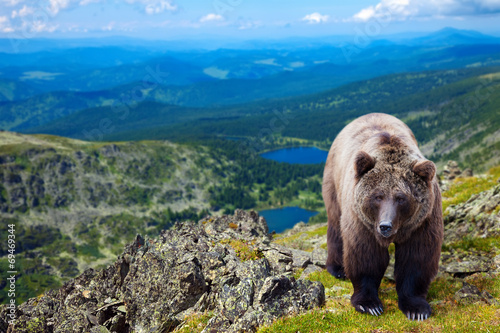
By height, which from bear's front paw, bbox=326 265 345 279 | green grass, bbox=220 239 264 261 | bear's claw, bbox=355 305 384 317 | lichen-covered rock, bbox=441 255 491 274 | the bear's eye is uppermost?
the bear's eye

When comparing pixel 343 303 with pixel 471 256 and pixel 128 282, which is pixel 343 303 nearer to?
pixel 471 256

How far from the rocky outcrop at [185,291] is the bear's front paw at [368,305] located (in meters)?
1.10

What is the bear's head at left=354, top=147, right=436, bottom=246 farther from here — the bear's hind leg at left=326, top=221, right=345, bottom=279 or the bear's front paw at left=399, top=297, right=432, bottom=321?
the bear's hind leg at left=326, top=221, right=345, bottom=279

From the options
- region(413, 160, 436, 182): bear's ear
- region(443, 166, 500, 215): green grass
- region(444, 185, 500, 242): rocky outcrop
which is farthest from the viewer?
region(443, 166, 500, 215): green grass

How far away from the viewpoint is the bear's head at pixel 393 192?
29.2ft

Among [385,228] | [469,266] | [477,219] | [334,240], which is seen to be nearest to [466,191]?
[477,219]

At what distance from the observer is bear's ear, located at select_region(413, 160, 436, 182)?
8.87 metres

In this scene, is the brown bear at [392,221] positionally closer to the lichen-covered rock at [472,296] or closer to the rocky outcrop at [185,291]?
the lichen-covered rock at [472,296]

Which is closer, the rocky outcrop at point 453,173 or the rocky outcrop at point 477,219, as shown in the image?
the rocky outcrop at point 477,219

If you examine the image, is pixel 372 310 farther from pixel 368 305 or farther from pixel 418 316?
pixel 418 316

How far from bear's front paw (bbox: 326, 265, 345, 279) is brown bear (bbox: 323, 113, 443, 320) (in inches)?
140

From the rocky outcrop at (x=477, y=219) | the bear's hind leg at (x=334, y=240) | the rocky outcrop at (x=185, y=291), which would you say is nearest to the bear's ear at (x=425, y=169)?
the rocky outcrop at (x=185, y=291)

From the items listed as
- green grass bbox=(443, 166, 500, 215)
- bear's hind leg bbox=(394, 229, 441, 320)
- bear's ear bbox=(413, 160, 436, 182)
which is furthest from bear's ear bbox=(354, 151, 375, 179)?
green grass bbox=(443, 166, 500, 215)

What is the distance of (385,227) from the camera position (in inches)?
337
